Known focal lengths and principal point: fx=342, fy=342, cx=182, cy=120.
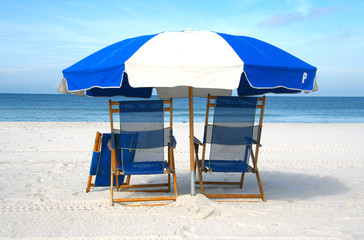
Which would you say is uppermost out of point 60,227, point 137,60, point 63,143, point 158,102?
point 137,60

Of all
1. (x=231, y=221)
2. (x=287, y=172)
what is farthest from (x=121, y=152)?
(x=287, y=172)

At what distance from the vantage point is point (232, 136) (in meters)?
3.93

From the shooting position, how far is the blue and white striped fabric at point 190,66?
2.97 meters

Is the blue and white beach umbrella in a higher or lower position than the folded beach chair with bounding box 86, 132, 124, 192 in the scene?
higher

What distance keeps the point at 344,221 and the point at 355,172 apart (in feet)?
9.02

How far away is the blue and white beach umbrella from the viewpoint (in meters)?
2.97

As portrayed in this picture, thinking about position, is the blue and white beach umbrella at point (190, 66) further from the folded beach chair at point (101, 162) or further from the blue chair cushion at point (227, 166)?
the blue chair cushion at point (227, 166)

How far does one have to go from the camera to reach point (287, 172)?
554cm

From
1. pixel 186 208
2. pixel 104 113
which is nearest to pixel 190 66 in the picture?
pixel 186 208

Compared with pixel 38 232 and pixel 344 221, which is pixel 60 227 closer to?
pixel 38 232

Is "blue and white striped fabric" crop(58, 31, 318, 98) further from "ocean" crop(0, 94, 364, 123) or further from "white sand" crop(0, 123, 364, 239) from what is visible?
"ocean" crop(0, 94, 364, 123)

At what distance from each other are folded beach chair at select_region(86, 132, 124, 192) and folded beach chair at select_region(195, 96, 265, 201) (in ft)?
3.67

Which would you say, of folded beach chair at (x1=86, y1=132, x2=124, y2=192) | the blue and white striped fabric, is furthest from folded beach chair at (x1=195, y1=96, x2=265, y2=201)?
folded beach chair at (x1=86, y1=132, x2=124, y2=192)

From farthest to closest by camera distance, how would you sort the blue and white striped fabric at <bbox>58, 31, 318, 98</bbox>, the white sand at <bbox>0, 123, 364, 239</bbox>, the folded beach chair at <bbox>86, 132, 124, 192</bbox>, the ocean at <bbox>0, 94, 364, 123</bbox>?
the ocean at <bbox>0, 94, 364, 123</bbox> → the folded beach chair at <bbox>86, 132, 124, 192</bbox> → the blue and white striped fabric at <bbox>58, 31, 318, 98</bbox> → the white sand at <bbox>0, 123, 364, 239</bbox>
